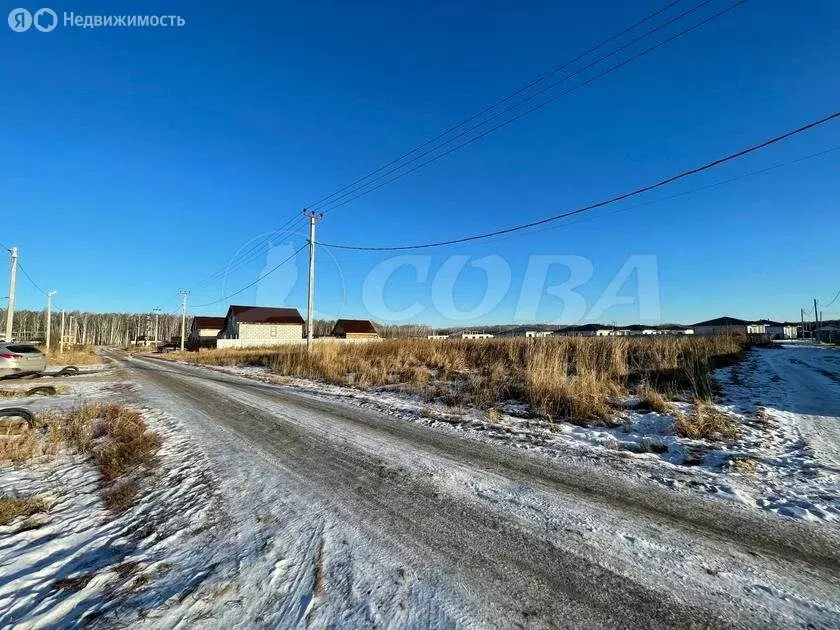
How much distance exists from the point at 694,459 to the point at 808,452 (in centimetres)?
140

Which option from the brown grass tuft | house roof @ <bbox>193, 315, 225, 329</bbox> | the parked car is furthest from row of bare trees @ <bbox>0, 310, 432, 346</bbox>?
the parked car

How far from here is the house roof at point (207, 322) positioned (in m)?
71.6

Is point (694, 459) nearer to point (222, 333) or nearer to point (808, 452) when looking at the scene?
point (808, 452)

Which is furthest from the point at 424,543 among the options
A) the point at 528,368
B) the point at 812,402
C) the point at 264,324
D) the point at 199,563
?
the point at 264,324

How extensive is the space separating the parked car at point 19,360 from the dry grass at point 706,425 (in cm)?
1960

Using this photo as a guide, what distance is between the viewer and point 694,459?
476 centimetres

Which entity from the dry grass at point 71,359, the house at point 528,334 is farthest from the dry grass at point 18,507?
the dry grass at point 71,359

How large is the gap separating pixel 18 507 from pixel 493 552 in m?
4.21

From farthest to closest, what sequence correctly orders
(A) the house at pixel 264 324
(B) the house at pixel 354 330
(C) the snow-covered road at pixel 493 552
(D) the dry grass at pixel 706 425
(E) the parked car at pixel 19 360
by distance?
1. (B) the house at pixel 354 330
2. (A) the house at pixel 264 324
3. (E) the parked car at pixel 19 360
4. (D) the dry grass at pixel 706 425
5. (C) the snow-covered road at pixel 493 552

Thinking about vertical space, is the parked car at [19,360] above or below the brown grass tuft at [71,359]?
above

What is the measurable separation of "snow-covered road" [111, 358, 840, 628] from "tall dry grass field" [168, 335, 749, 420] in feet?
11.7

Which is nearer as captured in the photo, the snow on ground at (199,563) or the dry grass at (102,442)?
the snow on ground at (199,563)

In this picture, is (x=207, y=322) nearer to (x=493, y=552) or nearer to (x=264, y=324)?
(x=264, y=324)

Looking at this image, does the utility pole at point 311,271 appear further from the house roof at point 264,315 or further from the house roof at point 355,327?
the house roof at point 355,327
